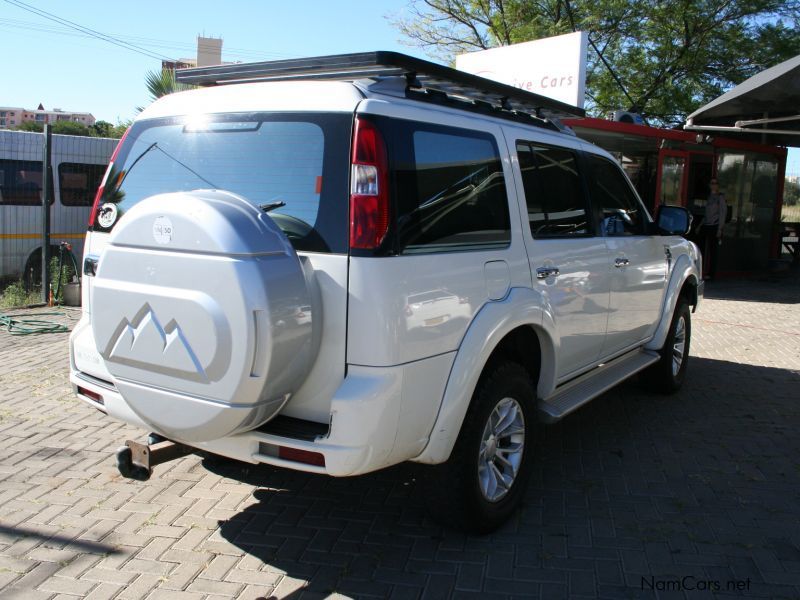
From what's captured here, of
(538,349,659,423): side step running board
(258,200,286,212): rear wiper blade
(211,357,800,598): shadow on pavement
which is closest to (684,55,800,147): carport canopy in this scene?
(538,349,659,423): side step running board

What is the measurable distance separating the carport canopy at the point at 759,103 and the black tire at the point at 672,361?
3.30m

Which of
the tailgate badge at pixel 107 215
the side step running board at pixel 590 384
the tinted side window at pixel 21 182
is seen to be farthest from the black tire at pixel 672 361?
the tinted side window at pixel 21 182

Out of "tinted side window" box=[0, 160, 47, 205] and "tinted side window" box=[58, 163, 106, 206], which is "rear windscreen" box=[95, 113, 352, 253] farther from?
"tinted side window" box=[58, 163, 106, 206]

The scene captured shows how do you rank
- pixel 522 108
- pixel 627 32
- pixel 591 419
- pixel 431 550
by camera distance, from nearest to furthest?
pixel 431 550 < pixel 522 108 < pixel 591 419 < pixel 627 32

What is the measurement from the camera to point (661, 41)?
1872cm

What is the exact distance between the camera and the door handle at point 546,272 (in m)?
3.76

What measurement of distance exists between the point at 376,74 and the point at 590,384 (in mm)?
2473

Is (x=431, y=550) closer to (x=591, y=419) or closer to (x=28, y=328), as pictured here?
(x=591, y=419)

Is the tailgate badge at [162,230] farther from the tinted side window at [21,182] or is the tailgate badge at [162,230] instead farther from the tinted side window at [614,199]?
the tinted side window at [21,182]

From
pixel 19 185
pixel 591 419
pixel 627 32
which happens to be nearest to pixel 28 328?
pixel 19 185

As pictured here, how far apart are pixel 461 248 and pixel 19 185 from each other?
999 centimetres

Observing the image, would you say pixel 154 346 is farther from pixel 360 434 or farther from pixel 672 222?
pixel 672 222

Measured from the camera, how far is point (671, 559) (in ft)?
11.2

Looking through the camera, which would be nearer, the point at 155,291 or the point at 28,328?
the point at 155,291
